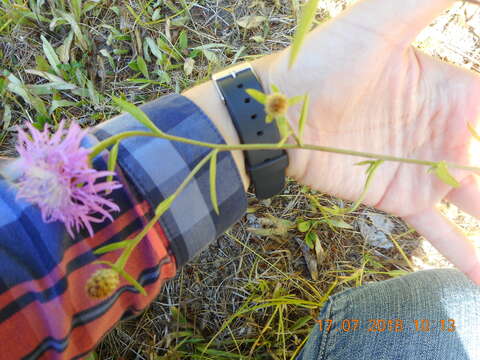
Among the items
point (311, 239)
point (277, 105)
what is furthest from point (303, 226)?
point (277, 105)

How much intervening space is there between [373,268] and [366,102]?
576 millimetres

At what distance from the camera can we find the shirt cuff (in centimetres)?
68

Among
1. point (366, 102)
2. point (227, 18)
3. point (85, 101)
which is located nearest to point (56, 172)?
point (366, 102)

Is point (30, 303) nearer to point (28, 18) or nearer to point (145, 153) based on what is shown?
point (145, 153)

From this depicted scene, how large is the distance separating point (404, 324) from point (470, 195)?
1.03ft

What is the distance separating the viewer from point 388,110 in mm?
862

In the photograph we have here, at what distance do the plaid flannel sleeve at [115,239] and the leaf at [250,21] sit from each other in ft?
1.98

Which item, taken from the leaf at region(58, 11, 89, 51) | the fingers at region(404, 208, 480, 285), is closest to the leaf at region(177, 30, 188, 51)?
the leaf at region(58, 11, 89, 51)

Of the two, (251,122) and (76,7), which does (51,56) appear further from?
(251,122)

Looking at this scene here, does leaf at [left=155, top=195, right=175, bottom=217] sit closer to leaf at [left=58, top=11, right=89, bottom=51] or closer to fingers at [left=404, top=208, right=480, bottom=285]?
fingers at [left=404, top=208, right=480, bottom=285]

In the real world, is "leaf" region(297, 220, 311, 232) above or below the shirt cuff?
below

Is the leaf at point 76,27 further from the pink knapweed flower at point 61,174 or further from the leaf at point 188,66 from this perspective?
the pink knapweed flower at point 61,174

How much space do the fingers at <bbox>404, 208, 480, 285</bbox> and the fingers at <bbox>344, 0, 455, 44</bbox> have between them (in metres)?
0.41

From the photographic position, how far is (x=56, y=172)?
0.47 m
